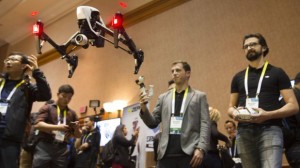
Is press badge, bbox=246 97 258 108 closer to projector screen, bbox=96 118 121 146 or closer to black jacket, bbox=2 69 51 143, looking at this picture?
black jacket, bbox=2 69 51 143

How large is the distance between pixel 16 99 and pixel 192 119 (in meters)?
1.51

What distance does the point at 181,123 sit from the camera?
2818 mm

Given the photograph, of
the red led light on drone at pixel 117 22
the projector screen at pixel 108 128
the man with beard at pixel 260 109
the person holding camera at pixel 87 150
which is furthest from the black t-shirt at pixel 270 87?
the projector screen at pixel 108 128

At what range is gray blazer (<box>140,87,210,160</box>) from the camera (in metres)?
2.72

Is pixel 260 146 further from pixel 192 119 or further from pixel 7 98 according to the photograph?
pixel 7 98

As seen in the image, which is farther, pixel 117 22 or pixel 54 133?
pixel 54 133

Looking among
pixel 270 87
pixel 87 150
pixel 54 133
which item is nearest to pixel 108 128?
pixel 87 150

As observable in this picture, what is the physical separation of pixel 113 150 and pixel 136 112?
3.33 ft

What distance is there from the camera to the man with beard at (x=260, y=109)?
7.73 ft

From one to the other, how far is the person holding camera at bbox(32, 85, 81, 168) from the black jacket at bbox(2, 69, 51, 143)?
1.44ft

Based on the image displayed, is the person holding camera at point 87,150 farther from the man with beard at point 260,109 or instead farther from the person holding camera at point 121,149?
the man with beard at point 260,109

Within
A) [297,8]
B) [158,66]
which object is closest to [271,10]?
[297,8]

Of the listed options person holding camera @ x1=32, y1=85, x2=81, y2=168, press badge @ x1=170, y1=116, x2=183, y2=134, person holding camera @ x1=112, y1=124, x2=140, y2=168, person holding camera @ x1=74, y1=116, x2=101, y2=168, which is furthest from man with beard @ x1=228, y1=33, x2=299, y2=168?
person holding camera @ x1=74, y1=116, x2=101, y2=168

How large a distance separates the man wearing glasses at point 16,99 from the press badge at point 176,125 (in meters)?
1.13
